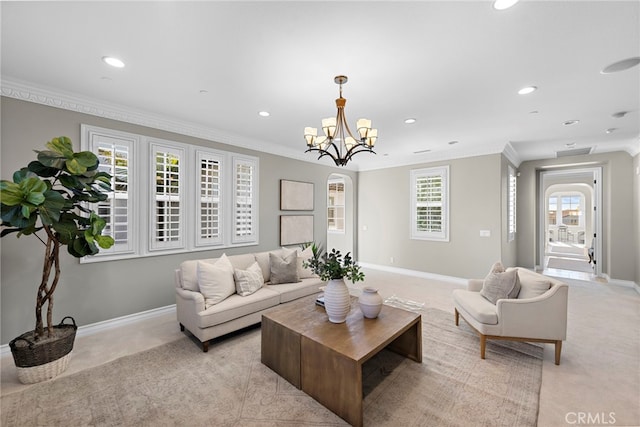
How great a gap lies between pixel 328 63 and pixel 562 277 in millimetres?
7074

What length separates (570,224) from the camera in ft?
40.0

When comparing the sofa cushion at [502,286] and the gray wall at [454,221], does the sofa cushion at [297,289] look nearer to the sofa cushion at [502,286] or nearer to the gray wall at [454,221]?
the sofa cushion at [502,286]

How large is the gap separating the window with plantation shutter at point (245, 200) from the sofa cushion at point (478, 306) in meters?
3.39

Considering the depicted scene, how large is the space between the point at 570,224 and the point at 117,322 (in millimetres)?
16846

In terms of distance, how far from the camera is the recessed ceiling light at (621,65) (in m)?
2.22

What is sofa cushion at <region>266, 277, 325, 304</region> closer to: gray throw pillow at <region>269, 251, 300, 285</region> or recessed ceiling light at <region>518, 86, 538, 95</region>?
gray throw pillow at <region>269, 251, 300, 285</region>

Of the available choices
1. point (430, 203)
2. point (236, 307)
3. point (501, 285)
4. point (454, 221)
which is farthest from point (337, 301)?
point (430, 203)

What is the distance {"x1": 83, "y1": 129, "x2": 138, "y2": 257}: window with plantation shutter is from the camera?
3.19 m

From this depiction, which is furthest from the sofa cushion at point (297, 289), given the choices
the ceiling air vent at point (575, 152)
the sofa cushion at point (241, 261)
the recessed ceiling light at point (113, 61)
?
the ceiling air vent at point (575, 152)

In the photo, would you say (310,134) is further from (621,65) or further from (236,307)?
(621,65)

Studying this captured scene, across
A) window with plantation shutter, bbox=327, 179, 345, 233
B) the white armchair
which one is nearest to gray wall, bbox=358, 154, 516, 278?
window with plantation shutter, bbox=327, 179, 345, 233

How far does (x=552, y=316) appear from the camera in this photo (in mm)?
2480

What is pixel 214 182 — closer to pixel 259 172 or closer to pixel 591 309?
pixel 259 172

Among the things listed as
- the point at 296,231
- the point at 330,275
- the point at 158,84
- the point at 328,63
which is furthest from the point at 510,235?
the point at 158,84
